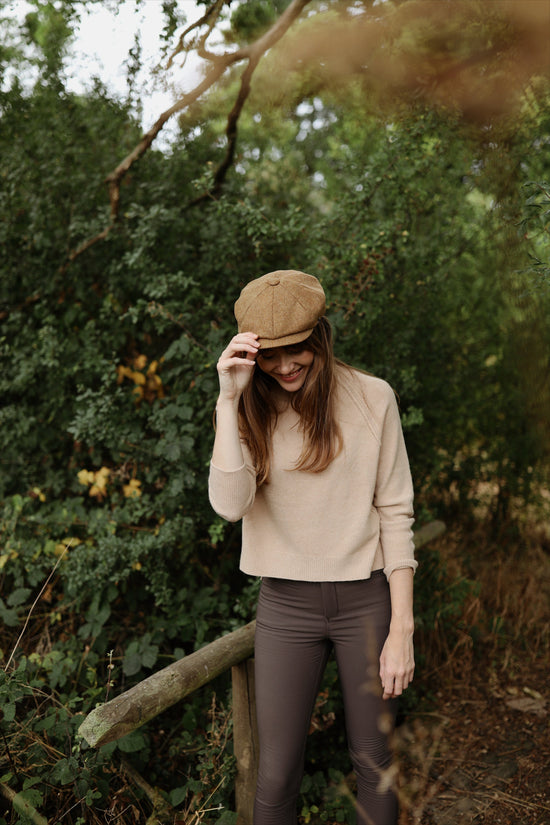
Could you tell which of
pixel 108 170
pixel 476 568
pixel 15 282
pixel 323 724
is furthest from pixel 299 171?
pixel 323 724

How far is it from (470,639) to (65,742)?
8.10 ft

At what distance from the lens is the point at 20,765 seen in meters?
2.24

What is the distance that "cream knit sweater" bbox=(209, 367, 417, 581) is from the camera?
1858 millimetres

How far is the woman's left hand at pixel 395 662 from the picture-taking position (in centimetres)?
184

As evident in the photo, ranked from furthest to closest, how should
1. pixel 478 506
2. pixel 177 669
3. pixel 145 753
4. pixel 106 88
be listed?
pixel 478 506
pixel 106 88
pixel 145 753
pixel 177 669

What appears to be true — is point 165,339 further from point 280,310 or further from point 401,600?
point 401,600

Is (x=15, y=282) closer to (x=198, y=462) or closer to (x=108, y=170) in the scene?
(x=108, y=170)

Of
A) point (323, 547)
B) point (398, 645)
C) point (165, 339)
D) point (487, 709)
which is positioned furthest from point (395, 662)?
point (165, 339)

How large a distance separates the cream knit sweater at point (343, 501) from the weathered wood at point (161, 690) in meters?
0.46

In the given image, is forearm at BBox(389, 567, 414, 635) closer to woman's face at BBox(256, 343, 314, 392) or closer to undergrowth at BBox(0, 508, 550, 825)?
woman's face at BBox(256, 343, 314, 392)

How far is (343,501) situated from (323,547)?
15 cm

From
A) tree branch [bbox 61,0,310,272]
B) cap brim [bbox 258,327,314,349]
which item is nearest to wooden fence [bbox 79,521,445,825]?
cap brim [bbox 258,327,314,349]

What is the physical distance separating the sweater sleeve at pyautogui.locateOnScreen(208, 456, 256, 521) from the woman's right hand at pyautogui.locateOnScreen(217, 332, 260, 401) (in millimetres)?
209

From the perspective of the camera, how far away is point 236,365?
1.76 m
